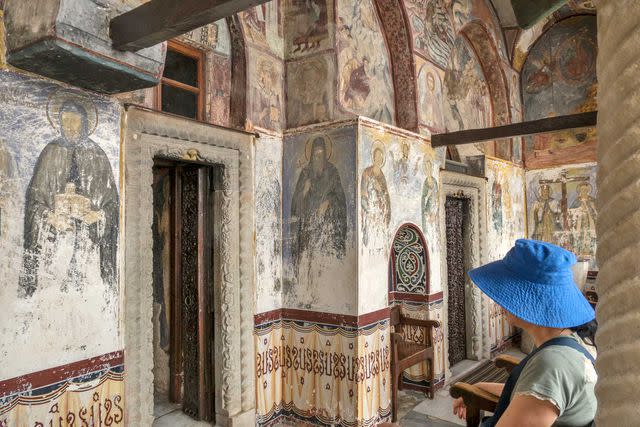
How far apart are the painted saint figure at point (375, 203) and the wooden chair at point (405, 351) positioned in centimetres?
135

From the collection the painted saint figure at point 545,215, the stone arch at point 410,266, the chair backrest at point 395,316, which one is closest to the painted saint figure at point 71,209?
the stone arch at point 410,266

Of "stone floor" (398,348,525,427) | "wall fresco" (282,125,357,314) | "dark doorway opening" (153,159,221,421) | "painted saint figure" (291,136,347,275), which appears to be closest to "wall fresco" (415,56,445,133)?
"wall fresco" (282,125,357,314)

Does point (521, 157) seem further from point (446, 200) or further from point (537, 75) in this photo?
point (446, 200)

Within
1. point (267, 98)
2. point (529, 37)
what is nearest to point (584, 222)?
point (529, 37)

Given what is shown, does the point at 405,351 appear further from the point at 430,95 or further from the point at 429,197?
the point at 430,95

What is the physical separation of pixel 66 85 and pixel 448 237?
647cm

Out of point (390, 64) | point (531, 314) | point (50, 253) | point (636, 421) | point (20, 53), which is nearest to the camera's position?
point (636, 421)

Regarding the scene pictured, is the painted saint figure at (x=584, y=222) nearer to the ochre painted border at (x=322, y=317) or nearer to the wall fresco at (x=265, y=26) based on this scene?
the ochre painted border at (x=322, y=317)

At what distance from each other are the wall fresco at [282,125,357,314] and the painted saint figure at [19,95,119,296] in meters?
2.35

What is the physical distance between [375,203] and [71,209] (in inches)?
134

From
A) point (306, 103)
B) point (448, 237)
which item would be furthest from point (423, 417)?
point (306, 103)

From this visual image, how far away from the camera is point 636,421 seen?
0.54 m

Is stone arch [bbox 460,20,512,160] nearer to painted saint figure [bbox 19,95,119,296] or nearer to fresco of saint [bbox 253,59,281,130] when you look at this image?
fresco of saint [bbox 253,59,281,130]

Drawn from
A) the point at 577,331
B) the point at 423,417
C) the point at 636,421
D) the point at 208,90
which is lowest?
the point at 423,417
